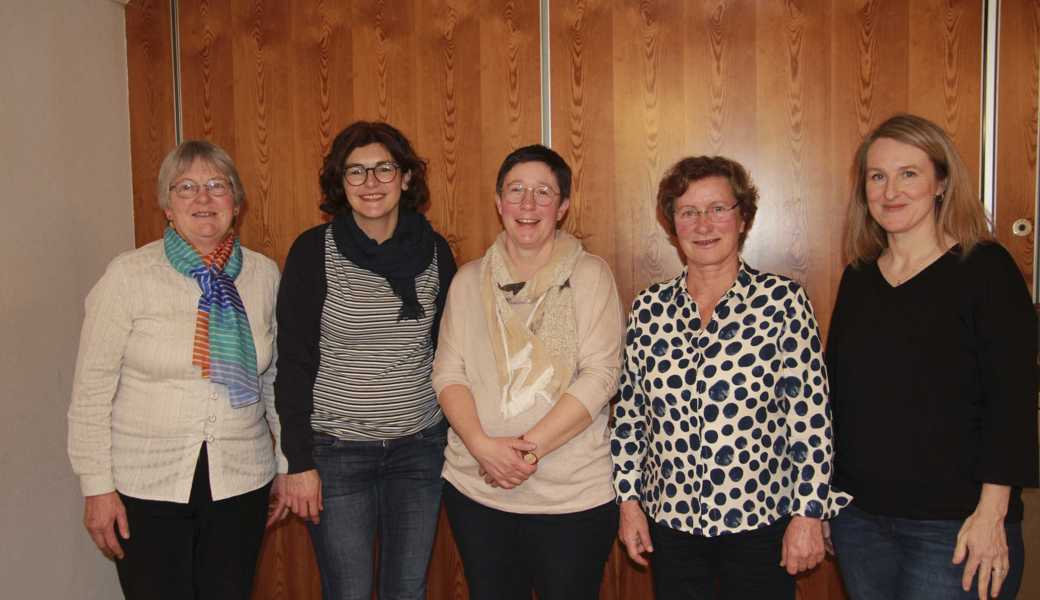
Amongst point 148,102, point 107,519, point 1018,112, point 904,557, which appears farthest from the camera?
point 148,102

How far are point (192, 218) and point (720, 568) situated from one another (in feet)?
5.24

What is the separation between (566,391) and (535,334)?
16 centimetres

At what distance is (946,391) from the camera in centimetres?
154

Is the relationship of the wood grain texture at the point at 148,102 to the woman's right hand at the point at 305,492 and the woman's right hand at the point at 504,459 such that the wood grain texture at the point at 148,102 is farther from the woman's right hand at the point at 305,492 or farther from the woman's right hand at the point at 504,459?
the woman's right hand at the point at 504,459

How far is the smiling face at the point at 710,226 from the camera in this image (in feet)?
5.65

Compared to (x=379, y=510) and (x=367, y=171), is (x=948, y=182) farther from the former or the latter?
(x=379, y=510)

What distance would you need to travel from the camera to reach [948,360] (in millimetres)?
1534

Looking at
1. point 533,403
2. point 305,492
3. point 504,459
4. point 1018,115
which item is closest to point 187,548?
point 305,492

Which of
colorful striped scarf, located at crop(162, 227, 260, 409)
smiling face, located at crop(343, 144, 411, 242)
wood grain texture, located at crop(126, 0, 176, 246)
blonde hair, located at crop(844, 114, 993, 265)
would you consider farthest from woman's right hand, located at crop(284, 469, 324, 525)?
blonde hair, located at crop(844, 114, 993, 265)

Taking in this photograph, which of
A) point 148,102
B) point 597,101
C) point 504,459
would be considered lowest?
point 504,459

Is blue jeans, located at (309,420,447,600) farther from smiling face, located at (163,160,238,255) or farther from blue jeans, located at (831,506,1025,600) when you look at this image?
blue jeans, located at (831,506,1025,600)

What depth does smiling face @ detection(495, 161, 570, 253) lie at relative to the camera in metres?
1.80

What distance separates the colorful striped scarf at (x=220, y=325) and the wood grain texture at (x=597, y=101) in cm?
91

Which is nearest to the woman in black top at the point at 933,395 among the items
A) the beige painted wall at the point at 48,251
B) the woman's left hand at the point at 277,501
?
the woman's left hand at the point at 277,501
